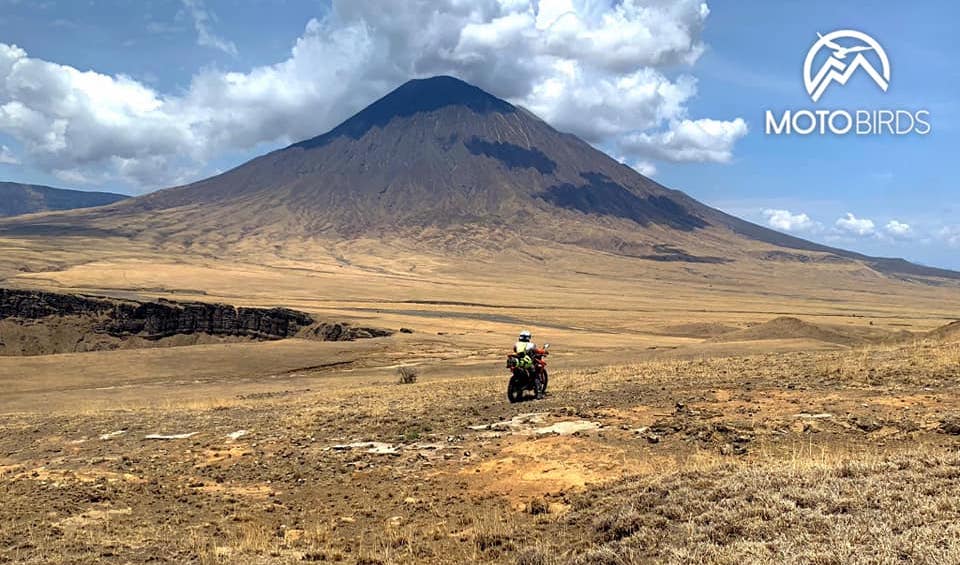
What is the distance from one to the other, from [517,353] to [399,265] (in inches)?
6546

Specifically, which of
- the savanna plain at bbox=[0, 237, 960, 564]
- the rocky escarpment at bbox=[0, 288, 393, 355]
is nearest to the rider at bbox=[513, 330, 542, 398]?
the savanna plain at bbox=[0, 237, 960, 564]

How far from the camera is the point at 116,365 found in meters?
Result: 39.0

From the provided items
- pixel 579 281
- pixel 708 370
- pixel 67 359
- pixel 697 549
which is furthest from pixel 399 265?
pixel 697 549

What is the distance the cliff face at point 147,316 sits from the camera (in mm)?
56375

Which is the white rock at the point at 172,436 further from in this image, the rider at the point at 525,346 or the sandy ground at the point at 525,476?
the rider at the point at 525,346

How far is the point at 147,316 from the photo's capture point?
57.2m

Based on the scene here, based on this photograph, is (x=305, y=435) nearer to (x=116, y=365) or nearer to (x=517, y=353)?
(x=517, y=353)

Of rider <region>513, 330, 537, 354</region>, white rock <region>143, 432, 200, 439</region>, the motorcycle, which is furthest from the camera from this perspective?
rider <region>513, 330, 537, 354</region>

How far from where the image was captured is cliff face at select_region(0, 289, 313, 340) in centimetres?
5638

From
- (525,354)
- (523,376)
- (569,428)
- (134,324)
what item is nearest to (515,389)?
(523,376)

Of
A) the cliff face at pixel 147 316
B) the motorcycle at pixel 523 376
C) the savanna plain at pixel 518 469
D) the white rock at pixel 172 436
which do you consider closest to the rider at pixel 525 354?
the motorcycle at pixel 523 376

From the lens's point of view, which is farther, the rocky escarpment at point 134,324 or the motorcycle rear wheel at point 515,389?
the rocky escarpment at point 134,324

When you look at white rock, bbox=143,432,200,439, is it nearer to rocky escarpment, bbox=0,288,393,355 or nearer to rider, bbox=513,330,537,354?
rider, bbox=513,330,537,354

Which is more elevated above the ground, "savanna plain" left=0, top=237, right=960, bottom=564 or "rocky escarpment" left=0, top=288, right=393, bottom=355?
"savanna plain" left=0, top=237, right=960, bottom=564
